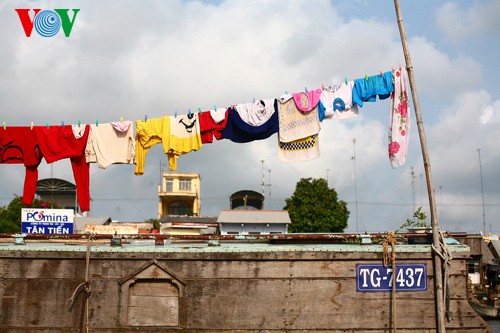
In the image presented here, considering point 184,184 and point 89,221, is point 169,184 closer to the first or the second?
point 184,184

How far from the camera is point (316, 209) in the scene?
151 ft

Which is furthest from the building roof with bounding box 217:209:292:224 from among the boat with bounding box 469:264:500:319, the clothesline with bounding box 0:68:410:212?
the clothesline with bounding box 0:68:410:212

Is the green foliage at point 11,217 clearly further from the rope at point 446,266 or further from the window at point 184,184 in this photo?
the rope at point 446,266

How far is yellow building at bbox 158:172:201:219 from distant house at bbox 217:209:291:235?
1858cm

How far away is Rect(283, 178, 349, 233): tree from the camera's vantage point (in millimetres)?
45594

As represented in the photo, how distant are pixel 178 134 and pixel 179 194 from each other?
156 feet

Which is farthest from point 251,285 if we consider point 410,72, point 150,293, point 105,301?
point 410,72

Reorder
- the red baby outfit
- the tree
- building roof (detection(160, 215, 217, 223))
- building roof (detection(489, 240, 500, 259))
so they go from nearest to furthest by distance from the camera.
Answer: the red baby outfit → building roof (detection(489, 240, 500, 259)) → the tree → building roof (detection(160, 215, 217, 223))

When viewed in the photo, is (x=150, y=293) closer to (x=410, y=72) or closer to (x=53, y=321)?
(x=53, y=321)

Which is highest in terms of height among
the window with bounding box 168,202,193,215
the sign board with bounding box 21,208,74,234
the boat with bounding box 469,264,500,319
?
the window with bounding box 168,202,193,215

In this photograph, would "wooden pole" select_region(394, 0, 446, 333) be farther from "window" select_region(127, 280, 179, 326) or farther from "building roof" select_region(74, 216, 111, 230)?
"building roof" select_region(74, 216, 111, 230)

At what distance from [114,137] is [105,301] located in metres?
4.58

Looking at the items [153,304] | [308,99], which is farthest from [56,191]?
[153,304]

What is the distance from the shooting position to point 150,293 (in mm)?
10812
